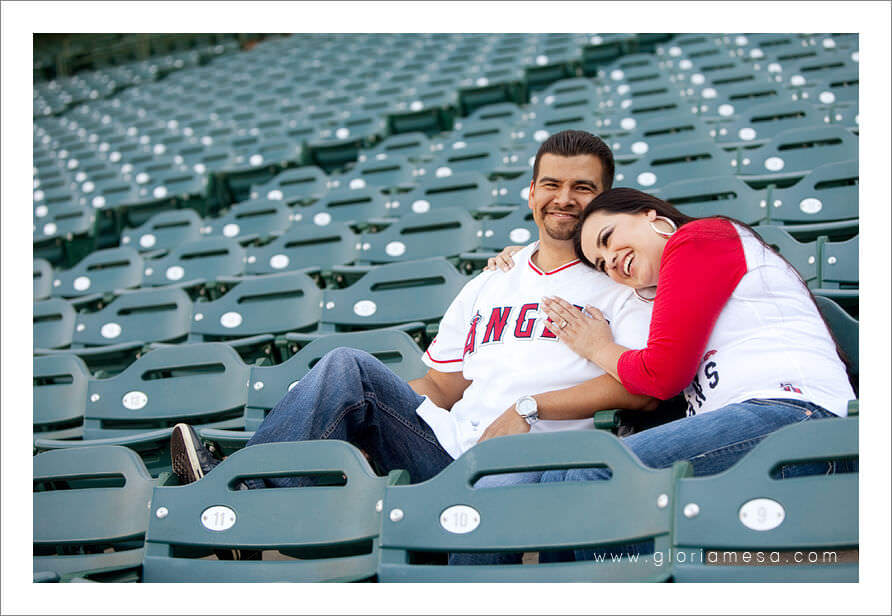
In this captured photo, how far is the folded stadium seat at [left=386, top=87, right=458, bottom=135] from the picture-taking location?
21.7 feet

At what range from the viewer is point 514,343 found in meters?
1.97

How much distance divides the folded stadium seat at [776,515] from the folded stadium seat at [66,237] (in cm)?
479

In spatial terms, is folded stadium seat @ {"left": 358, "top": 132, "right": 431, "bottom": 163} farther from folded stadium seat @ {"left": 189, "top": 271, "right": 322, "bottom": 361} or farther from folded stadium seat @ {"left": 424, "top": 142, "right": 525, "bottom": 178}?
folded stadium seat @ {"left": 189, "top": 271, "right": 322, "bottom": 361}

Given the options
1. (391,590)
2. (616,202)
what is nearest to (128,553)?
(391,590)

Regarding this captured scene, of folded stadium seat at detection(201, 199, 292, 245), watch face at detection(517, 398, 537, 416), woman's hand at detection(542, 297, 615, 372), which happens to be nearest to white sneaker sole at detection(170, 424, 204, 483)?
watch face at detection(517, 398, 537, 416)

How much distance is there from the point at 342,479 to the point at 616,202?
90 cm

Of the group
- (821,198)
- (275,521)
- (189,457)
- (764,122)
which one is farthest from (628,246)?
(764,122)

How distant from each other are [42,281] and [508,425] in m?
3.17

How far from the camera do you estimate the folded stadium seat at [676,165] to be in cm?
356

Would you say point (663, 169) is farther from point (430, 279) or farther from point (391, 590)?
point (391, 590)

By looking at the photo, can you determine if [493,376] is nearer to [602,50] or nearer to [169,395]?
[169,395]

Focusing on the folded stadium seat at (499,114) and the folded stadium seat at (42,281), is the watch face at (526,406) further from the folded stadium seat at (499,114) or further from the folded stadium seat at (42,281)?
the folded stadium seat at (499,114)

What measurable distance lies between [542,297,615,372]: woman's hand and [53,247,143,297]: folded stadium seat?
260 cm

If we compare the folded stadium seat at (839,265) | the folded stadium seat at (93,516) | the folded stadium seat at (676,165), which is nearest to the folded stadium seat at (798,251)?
the folded stadium seat at (839,265)
